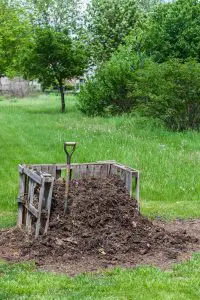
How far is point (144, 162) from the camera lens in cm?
Result: 1184

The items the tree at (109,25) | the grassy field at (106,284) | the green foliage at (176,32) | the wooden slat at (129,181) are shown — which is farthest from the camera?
the tree at (109,25)

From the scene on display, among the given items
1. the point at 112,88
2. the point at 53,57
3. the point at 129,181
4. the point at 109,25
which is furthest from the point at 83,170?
the point at 109,25

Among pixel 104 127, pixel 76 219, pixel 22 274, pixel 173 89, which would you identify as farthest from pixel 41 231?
pixel 104 127

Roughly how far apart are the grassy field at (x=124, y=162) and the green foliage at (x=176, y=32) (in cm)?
546

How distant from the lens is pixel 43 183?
6.70 m

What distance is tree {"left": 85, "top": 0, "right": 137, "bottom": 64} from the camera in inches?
1567

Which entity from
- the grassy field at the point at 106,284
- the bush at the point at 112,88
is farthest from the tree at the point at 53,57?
the grassy field at the point at 106,284

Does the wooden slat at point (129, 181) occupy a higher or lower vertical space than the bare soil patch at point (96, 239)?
higher

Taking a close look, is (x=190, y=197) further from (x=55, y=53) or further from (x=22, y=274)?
(x=55, y=53)

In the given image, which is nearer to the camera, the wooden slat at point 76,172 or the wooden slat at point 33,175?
the wooden slat at point 33,175

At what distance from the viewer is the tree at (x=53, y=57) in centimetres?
2925

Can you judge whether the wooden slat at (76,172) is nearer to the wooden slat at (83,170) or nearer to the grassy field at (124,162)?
the wooden slat at (83,170)

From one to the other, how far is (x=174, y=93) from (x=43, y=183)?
36.0 feet

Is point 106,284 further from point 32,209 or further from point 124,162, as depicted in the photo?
point 124,162
